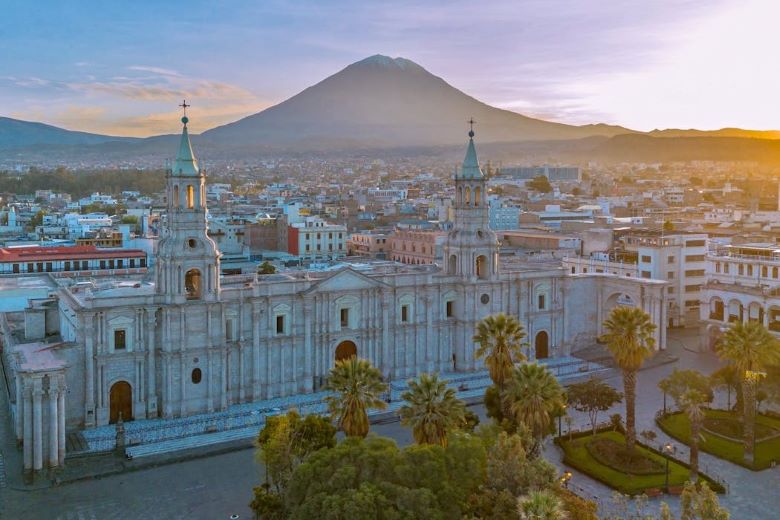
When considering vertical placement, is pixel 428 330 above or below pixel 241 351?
above

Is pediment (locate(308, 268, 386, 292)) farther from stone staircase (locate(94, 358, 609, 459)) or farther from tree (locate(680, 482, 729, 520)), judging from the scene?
tree (locate(680, 482, 729, 520))

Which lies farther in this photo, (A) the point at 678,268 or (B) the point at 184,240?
(A) the point at 678,268

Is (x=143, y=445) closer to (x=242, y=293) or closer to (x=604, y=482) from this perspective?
(x=242, y=293)

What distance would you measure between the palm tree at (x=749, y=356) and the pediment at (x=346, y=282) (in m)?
20.4

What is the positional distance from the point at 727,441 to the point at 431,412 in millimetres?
17891

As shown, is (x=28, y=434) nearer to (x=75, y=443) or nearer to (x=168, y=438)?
(x=75, y=443)

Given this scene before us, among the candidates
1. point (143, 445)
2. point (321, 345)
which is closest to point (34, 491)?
point (143, 445)

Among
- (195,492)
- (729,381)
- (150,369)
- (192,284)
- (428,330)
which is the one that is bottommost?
(195,492)

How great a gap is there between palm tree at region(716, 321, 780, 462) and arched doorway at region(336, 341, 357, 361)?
21.3 metres

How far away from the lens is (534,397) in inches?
1215

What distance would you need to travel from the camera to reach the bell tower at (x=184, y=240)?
136 ft

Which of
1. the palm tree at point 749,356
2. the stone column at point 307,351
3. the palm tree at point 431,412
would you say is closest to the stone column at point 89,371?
the stone column at point 307,351

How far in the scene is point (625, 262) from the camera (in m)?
68.5

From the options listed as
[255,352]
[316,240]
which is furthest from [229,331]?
[316,240]
